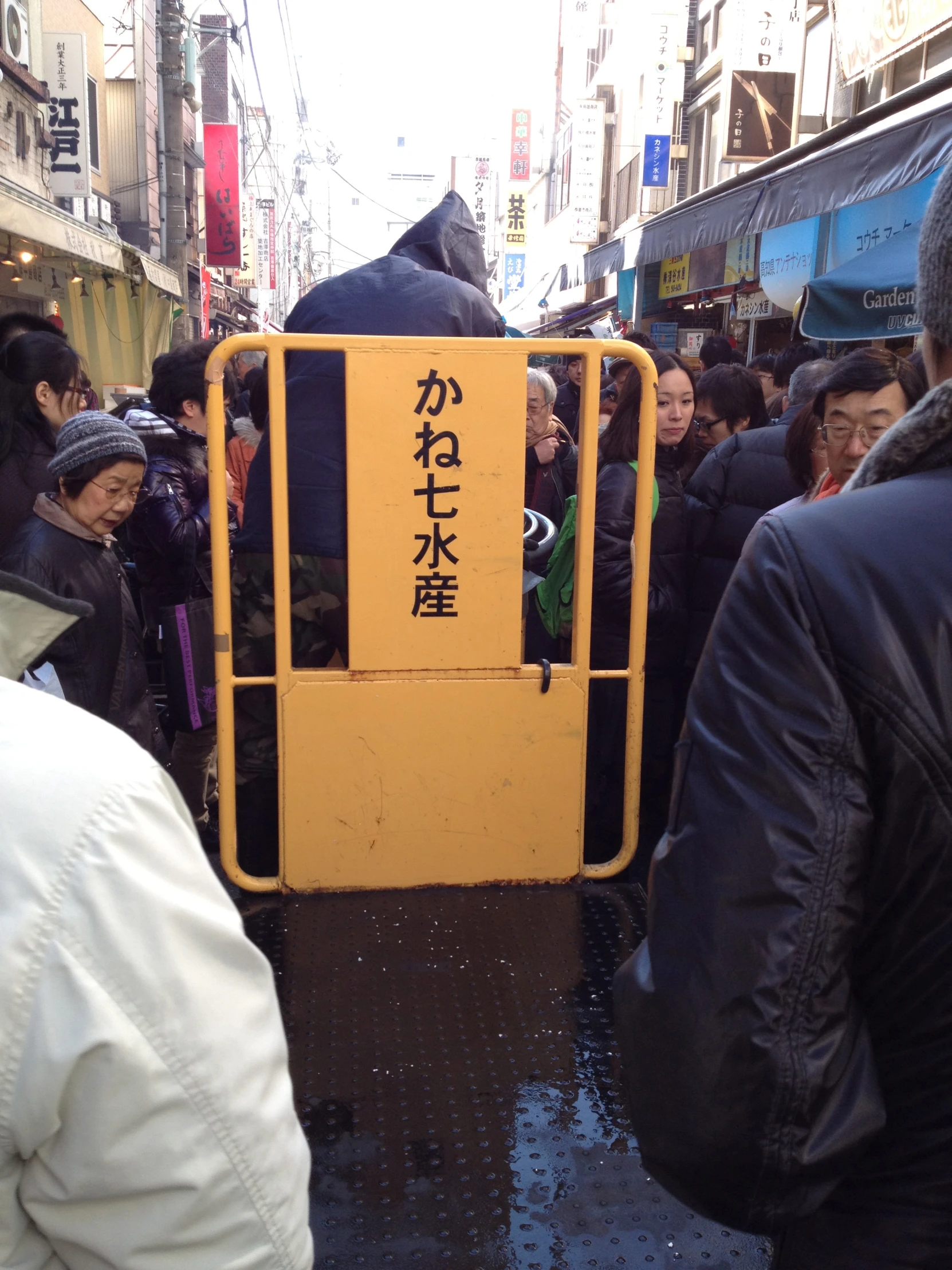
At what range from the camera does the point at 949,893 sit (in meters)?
0.97

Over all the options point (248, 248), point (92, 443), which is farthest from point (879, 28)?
point (248, 248)

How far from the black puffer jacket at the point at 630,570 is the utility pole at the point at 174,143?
1008 centimetres

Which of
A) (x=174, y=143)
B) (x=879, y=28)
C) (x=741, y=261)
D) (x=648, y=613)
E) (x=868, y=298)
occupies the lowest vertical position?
(x=648, y=613)

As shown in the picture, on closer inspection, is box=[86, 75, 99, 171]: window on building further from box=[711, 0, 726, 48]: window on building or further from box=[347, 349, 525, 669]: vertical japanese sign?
box=[347, 349, 525, 669]: vertical japanese sign

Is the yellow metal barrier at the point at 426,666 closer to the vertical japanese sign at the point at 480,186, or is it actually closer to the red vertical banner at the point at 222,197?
the red vertical banner at the point at 222,197

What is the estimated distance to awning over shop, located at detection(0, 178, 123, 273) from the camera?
22.9ft

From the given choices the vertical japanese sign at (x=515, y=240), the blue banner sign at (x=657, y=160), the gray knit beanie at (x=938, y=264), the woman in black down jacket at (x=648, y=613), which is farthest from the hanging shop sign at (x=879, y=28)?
the vertical japanese sign at (x=515, y=240)

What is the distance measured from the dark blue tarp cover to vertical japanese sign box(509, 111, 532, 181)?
108ft

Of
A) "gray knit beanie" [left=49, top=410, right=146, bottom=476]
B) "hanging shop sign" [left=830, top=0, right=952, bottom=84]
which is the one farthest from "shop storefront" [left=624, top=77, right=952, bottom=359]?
"gray knit beanie" [left=49, top=410, right=146, bottom=476]

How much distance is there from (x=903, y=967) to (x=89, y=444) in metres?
2.57

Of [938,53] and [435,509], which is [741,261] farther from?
[435,509]

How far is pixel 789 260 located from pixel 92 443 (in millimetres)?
5713

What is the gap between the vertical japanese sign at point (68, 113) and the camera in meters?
12.5

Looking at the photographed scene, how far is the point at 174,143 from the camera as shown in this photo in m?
12.1
